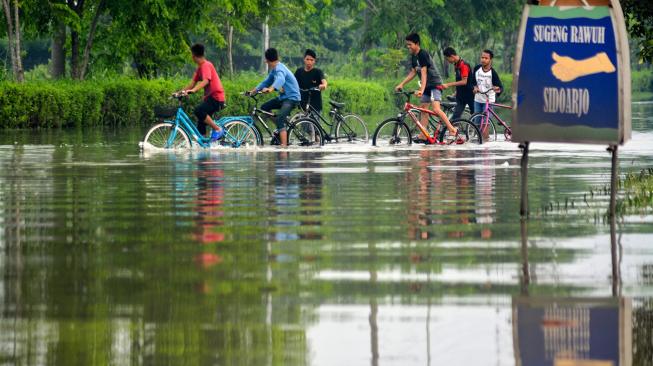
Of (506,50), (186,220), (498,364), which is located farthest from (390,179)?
(506,50)

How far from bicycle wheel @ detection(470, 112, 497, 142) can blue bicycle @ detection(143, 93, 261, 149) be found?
474 cm

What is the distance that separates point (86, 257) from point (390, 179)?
29.4ft

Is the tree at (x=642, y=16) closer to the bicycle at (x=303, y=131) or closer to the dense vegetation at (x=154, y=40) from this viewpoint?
the dense vegetation at (x=154, y=40)

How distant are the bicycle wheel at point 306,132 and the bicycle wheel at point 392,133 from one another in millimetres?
1018

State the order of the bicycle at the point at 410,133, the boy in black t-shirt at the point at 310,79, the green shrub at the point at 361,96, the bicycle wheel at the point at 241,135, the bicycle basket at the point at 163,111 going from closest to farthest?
the bicycle basket at the point at 163,111 → the bicycle wheel at the point at 241,135 → the bicycle at the point at 410,133 → the boy in black t-shirt at the point at 310,79 → the green shrub at the point at 361,96

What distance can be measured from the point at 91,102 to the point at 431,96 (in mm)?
16009

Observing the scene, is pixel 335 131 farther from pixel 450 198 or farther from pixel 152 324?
pixel 152 324

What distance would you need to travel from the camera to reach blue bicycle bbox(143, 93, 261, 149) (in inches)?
1093

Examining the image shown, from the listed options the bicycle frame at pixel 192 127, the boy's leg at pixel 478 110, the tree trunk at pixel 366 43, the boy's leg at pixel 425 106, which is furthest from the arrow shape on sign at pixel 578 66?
the tree trunk at pixel 366 43

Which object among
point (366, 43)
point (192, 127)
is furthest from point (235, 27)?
point (192, 127)

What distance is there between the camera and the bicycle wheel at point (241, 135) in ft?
93.6

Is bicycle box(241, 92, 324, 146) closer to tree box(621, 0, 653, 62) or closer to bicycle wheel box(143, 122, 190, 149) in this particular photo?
bicycle wheel box(143, 122, 190, 149)

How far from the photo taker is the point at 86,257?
37.1 feet

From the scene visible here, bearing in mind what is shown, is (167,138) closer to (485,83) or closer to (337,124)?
(337,124)
